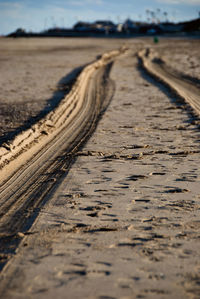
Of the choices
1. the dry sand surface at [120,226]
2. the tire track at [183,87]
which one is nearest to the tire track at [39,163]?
the dry sand surface at [120,226]

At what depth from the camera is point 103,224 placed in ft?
11.4

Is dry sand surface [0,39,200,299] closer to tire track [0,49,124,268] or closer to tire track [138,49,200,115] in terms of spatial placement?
tire track [0,49,124,268]

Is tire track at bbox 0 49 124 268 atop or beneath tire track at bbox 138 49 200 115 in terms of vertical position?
beneath

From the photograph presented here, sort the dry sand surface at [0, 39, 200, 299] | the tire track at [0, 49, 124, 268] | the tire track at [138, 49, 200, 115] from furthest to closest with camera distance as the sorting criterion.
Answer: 1. the tire track at [138, 49, 200, 115]
2. the tire track at [0, 49, 124, 268]
3. the dry sand surface at [0, 39, 200, 299]

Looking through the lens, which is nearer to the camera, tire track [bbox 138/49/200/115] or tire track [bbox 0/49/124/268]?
tire track [bbox 0/49/124/268]

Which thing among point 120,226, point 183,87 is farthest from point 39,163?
point 183,87

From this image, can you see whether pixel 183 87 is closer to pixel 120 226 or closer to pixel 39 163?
pixel 39 163

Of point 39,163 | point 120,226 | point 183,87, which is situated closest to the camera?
point 120,226

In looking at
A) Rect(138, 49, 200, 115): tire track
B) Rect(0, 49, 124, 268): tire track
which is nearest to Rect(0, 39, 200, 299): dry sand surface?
Rect(0, 49, 124, 268): tire track

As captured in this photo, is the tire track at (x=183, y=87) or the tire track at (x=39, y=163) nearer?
the tire track at (x=39, y=163)

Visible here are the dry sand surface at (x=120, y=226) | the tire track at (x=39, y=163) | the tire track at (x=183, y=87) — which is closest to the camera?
the dry sand surface at (x=120, y=226)

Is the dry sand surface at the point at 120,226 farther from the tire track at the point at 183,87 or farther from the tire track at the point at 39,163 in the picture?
the tire track at the point at 183,87

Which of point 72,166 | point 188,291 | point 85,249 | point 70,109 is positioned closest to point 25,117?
point 70,109

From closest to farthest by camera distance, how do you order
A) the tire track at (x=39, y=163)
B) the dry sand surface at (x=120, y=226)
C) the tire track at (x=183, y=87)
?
the dry sand surface at (x=120, y=226) < the tire track at (x=39, y=163) < the tire track at (x=183, y=87)
